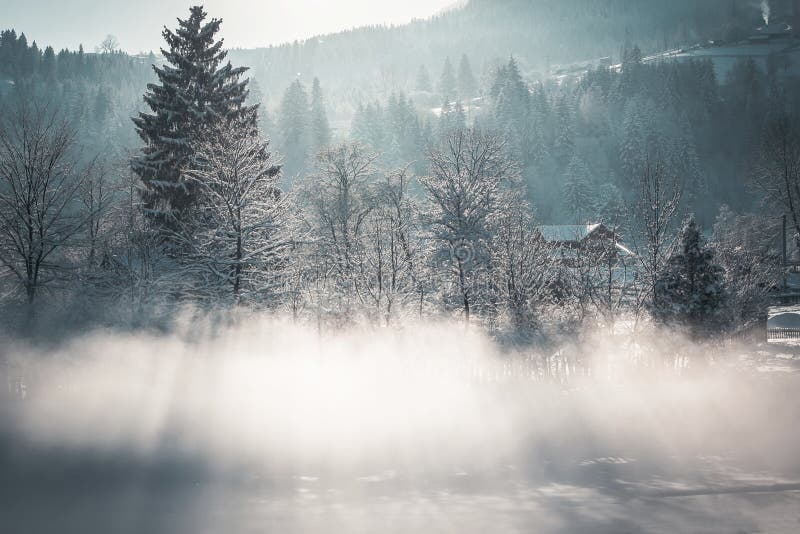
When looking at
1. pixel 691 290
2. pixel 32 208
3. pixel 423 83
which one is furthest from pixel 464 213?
pixel 423 83

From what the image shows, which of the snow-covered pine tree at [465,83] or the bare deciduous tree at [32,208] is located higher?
the snow-covered pine tree at [465,83]

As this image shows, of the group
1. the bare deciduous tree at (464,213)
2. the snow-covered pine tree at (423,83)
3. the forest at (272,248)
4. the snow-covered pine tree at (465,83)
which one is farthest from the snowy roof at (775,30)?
the bare deciduous tree at (464,213)

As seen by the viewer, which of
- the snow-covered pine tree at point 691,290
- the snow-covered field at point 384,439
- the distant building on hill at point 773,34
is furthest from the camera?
the distant building on hill at point 773,34

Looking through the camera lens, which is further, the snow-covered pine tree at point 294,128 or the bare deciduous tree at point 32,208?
the snow-covered pine tree at point 294,128

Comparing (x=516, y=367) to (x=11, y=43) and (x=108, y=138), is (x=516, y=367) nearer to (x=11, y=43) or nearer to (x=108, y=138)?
(x=108, y=138)

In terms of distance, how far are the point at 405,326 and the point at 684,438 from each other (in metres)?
9.09

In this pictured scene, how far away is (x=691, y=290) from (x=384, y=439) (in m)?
12.6

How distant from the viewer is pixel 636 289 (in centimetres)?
1992

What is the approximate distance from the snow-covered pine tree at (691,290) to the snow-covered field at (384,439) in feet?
3.75

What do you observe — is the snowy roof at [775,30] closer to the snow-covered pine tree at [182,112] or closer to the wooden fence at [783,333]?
the wooden fence at [783,333]

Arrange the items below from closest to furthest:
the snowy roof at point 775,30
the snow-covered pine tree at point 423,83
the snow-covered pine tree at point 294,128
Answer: the snow-covered pine tree at point 294,128
the snow-covered pine tree at point 423,83
the snowy roof at point 775,30

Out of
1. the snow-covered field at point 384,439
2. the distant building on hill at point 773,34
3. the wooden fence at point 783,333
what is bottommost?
the wooden fence at point 783,333

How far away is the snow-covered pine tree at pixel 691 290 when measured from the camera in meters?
18.8

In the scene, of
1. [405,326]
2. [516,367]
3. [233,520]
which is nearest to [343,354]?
[405,326]
